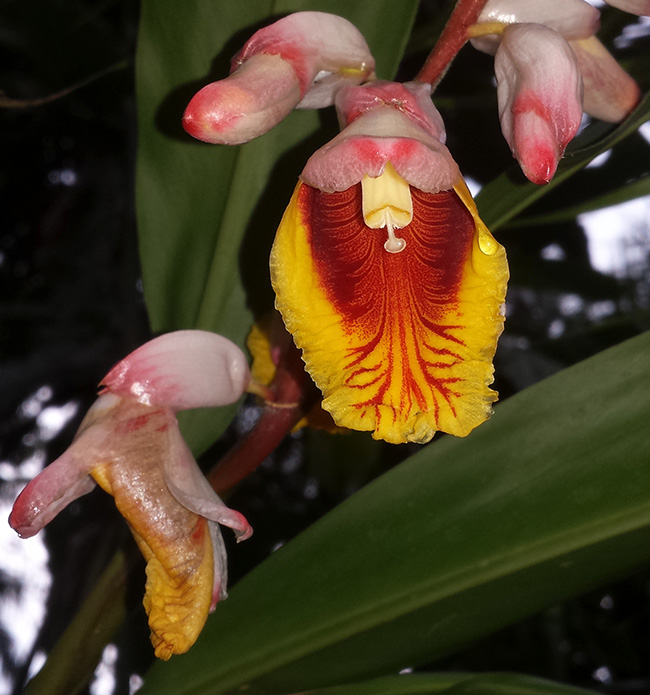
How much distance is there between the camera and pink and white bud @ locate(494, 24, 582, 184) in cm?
49

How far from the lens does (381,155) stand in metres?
0.50


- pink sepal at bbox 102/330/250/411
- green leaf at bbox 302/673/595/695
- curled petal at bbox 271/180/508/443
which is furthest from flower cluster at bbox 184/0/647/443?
green leaf at bbox 302/673/595/695

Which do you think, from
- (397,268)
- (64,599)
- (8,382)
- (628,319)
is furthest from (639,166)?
(64,599)

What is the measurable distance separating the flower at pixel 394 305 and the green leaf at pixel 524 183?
124 mm

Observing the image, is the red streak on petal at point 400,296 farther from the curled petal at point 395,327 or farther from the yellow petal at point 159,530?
the yellow petal at point 159,530

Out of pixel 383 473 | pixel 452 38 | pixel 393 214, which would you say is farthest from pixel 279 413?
pixel 452 38

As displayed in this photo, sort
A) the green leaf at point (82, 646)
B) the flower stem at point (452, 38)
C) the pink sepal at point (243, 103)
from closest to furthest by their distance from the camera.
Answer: the pink sepal at point (243, 103)
the flower stem at point (452, 38)
the green leaf at point (82, 646)

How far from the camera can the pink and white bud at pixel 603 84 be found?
626mm

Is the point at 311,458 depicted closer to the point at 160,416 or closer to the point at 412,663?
the point at 412,663

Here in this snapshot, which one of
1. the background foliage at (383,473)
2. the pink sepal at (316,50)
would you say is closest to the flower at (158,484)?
the background foliage at (383,473)

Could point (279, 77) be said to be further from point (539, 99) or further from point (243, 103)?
point (539, 99)

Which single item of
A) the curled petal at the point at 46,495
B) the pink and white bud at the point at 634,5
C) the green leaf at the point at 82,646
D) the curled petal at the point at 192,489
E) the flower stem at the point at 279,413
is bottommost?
the green leaf at the point at 82,646

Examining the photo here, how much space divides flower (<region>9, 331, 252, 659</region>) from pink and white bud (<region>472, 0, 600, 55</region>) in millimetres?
330

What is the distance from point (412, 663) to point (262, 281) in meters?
Answer: 0.38
